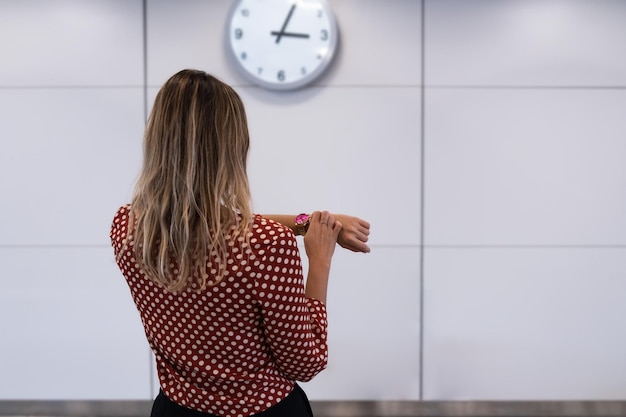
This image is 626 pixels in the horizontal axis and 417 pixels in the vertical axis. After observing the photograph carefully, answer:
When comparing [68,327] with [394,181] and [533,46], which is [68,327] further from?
[533,46]

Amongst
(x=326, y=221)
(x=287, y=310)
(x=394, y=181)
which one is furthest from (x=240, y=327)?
(x=394, y=181)

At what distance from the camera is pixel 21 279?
293cm

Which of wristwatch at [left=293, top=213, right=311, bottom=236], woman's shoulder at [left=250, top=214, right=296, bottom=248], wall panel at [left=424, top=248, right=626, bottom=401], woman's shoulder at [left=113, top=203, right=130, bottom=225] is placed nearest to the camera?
woman's shoulder at [left=250, top=214, right=296, bottom=248]

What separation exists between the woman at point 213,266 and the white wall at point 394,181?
1.77 meters

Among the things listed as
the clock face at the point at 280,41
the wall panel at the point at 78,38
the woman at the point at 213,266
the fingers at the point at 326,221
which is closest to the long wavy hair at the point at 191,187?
the woman at the point at 213,266

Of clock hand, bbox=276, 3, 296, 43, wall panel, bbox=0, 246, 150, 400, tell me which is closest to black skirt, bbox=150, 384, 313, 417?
wall panel, bbox=0, 246, 150, 400

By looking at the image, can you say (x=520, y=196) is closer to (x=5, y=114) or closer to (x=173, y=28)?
(x=173, y=28)

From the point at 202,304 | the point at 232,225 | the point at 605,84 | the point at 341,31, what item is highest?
the point at 341,31

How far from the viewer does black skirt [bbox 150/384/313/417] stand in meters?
1.15

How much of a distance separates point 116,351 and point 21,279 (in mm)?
549

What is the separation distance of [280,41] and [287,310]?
197cm

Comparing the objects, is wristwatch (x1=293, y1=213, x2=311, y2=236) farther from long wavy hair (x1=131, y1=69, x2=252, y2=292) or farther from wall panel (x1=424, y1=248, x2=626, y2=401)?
wall panel (x1=424, y1=248, x2=626, y2=401)

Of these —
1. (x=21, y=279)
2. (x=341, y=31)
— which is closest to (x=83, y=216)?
(x=21, y=279)

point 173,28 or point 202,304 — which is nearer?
point 202,304
